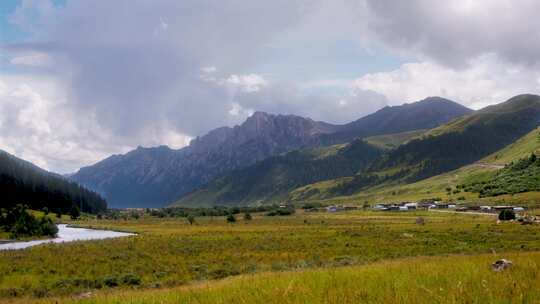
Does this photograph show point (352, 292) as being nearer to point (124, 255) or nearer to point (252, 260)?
point (252, 260)

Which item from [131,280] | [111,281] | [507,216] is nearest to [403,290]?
[131,280]

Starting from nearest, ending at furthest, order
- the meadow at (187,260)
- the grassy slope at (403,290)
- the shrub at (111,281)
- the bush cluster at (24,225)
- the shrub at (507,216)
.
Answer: the grassy slope at (403,290)
the meadow at (187,260)
the shrub at (111,281)
the bush cluster at (24,225)
the shrub at (507,216)

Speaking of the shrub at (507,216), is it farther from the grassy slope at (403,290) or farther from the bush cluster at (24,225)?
the grassy slope at (403,290)

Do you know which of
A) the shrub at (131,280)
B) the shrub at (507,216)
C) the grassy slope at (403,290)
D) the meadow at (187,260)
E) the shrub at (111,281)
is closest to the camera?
the grassy slope at (403,290)

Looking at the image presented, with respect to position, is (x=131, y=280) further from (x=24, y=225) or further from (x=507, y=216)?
(x=507, y=216)

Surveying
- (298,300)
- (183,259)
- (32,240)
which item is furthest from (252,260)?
(32,240)

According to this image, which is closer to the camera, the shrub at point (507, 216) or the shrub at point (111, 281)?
the shrub at point (111, 281)

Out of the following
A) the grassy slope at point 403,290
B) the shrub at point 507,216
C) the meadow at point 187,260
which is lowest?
the shrub at point 507,216

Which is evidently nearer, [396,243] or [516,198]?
[396,243]

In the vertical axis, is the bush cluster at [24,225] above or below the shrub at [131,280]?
above

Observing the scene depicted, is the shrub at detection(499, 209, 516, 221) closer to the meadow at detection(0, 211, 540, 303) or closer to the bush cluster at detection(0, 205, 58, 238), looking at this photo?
the meadow at detection(0, 211, 540, 303)

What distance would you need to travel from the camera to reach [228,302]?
10430 mm

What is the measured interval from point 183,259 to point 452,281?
39.5 m

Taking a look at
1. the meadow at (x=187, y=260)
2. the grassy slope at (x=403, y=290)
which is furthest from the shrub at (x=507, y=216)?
the grassy slope at (x=403, y=290)
